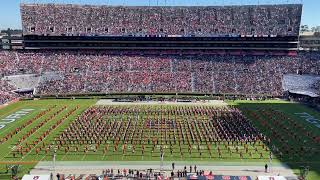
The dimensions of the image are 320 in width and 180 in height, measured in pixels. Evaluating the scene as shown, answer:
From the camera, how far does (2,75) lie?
71.6 m

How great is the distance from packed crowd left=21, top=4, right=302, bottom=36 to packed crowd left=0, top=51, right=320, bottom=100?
20.3ft

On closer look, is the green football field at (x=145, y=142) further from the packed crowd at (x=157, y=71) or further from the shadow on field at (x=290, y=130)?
the packed crowd at (x=157, y=71)

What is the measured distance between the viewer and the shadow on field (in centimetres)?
3453

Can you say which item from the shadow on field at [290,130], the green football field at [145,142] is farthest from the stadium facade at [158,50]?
the green football field at [145,142]

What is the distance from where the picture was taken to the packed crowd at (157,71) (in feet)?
240

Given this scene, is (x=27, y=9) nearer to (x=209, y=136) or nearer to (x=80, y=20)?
(x=80, y=20)

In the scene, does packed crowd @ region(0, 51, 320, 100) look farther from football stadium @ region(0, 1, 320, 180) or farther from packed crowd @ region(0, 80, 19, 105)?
packed crowd @ region(0, 80, 19, 105)

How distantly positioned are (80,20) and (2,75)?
2441cm

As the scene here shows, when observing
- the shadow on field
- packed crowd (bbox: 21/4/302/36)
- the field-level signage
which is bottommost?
the field-level signage

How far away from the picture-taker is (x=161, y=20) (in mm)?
90562

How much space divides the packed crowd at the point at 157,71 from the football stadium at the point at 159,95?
200 mm

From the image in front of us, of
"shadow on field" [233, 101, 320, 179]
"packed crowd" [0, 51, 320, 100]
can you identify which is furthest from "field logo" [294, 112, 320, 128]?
"packed crowd" [0, 51, 320, 100]

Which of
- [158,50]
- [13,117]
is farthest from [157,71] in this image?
[13,117]

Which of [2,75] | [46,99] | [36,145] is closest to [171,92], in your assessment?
[46,99]
